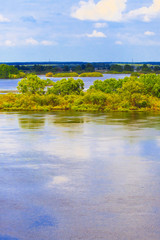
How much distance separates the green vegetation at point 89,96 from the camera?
3584cm

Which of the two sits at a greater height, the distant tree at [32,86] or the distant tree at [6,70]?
the distant tree at [6,70]

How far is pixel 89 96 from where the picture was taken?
123 ft

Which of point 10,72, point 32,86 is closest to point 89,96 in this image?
point 32,86

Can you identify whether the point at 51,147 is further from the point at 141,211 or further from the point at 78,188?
the point at 141,211

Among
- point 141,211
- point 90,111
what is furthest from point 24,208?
point 90,111

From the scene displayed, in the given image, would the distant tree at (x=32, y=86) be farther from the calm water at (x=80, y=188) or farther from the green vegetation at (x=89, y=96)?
the calm water at (x=80, y=188)

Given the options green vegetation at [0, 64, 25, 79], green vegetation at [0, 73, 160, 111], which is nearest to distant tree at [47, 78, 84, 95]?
green vegetation at [0, 73, 160, 111]

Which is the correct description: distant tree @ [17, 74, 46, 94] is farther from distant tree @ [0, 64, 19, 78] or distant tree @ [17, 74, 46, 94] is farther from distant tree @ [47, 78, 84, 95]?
distant tree @ [0, 64, 19, 78]

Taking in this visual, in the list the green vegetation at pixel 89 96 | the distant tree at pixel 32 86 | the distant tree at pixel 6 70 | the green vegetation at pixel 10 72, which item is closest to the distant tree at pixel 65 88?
the green vegetation at pixel 89 96

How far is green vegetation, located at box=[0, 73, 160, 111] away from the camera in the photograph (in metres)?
35.8

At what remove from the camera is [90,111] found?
36.0 meters

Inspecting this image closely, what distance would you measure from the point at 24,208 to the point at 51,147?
836cm

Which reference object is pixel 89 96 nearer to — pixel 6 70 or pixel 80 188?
pixel 80 188

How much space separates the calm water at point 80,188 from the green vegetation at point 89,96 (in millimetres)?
17137
